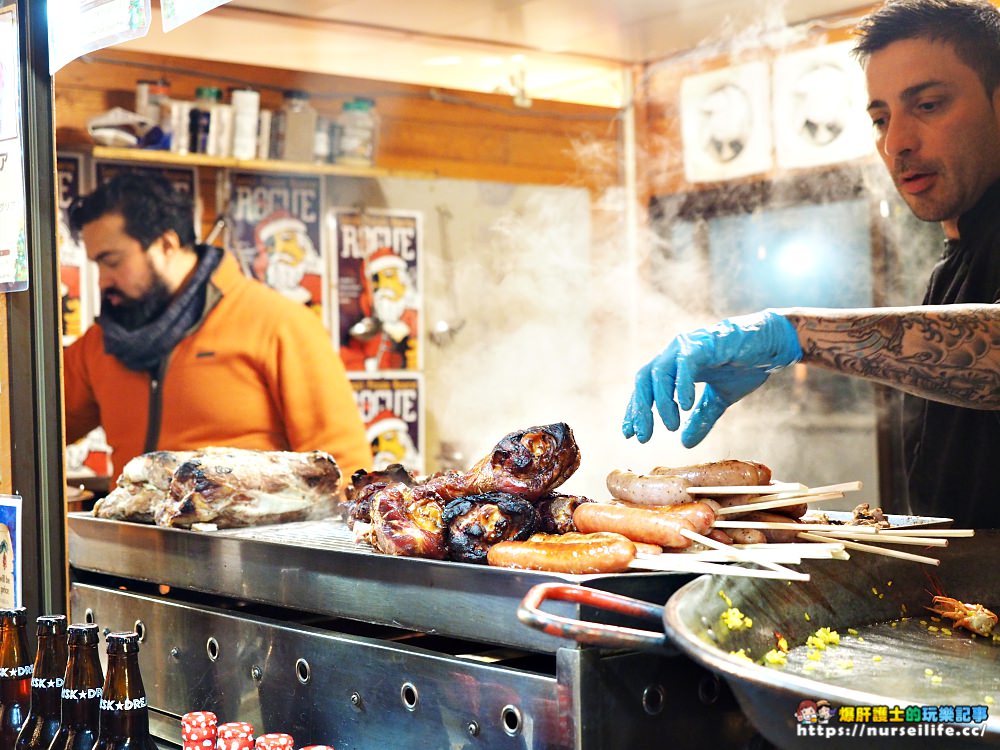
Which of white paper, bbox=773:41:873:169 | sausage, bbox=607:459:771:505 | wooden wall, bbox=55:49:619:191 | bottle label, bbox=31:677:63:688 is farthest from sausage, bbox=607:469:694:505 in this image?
wooden wall, bbox=55:49:619:191

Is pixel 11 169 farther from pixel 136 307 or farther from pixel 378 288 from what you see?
pixel 378 288

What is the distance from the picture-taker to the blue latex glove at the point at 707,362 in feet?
5.77

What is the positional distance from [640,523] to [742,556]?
0.16 m

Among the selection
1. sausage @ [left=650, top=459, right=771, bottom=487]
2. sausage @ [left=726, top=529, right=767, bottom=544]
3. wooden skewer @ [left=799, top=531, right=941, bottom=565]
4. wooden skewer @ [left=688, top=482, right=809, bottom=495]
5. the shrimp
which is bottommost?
the shrimp

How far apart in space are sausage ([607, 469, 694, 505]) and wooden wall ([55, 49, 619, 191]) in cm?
387

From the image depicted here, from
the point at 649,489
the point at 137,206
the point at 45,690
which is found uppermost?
the point at 137,206

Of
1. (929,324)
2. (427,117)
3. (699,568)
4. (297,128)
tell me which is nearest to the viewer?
(699,568)

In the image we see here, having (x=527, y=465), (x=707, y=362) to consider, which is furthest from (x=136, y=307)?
(x=707, y=362)

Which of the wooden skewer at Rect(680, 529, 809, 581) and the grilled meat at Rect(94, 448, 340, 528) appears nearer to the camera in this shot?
the wooden skewer at Rect(680, 529, 809, 581)

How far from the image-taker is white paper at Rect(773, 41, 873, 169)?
438 centimetres

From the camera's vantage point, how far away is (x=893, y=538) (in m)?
1.60

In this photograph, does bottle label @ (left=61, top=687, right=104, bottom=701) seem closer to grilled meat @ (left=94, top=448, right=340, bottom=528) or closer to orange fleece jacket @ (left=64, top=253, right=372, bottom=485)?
grilled meat @ (left=94, top=448, right=340, bottom=528)

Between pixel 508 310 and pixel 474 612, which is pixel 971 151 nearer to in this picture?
pixel 474 612

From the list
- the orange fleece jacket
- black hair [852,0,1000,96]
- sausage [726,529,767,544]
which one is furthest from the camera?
the orange fleece jacket
